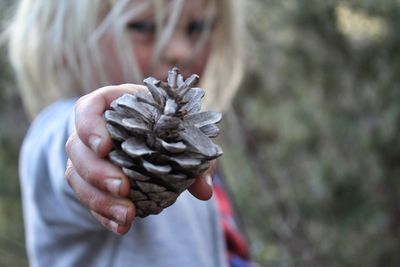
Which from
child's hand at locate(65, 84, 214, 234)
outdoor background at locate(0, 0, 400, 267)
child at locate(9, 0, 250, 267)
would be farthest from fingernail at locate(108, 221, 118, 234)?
outdoor background at locate(0, 0, 400, 267)

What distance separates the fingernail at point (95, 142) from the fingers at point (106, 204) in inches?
1.3

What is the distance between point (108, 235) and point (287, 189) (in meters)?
1.78

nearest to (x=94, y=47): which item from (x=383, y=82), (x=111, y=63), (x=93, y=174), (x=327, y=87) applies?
(x=111, y=63)

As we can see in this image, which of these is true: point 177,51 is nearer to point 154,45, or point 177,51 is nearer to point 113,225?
point 154,45

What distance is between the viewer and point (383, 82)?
1944 millimetres

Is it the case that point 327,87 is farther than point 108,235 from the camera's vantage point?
Yes

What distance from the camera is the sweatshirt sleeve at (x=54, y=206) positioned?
31.7 inches

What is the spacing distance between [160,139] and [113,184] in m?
0.04

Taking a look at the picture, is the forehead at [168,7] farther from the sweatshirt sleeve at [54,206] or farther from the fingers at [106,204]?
the fingers at [106,204]

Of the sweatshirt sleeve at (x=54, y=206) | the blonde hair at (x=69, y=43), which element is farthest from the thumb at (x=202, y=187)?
the blonde hair at (x=69, y=43)

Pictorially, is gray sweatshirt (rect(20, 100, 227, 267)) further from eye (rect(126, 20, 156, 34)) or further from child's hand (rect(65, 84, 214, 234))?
child's hand (rect(65, 84, 214, 234))

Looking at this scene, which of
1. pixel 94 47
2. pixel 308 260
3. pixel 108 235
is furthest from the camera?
pixel 308 260

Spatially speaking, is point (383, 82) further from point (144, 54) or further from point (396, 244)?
point (144, 54)

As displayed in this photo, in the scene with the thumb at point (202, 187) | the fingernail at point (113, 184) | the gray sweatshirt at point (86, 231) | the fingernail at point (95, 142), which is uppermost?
the fingernail at point (95, 142)
